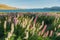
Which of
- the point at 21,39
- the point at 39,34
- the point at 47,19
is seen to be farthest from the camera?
the point at 47,19

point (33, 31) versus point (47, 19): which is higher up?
point (33, 31)

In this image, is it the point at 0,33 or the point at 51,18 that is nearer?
the point at 0,33

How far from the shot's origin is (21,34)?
23.3ft

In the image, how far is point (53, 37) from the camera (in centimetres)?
802

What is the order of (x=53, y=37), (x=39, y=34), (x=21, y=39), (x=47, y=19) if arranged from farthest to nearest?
(x=47, y=19), (x=53, y=37), (x=39, y=34), (x=21, y=39)

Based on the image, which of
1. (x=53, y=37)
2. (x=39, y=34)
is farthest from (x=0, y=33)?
(x=53, y=37)

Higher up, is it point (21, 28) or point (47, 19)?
point (21, 28)

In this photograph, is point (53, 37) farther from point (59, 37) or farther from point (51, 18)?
point (51, 18)

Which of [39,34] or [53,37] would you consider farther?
[53,37]

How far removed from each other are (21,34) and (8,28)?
51 cm

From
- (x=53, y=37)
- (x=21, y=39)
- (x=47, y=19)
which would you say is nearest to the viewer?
(x=21, y=39)

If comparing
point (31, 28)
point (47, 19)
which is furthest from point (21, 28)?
point (47, 19)

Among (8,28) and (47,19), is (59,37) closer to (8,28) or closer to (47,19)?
(8,28)

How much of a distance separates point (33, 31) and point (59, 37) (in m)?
1.63
